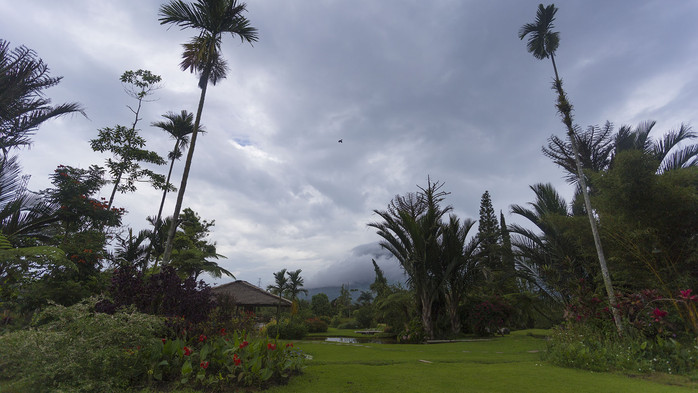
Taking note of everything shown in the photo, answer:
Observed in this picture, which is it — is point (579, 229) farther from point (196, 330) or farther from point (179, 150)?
point (179, 150)

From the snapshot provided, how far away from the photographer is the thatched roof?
77.2ft

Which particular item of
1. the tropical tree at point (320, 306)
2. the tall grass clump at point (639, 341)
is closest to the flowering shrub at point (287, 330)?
the tall grass clump at point (639, 341)

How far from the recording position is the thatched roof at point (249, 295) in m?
23.5

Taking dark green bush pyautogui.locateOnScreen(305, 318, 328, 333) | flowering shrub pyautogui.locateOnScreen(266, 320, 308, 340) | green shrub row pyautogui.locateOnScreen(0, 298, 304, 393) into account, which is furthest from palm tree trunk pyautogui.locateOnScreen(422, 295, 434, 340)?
dark green bush pyautogui.locateOnScreen(305, 318, 328, 333)

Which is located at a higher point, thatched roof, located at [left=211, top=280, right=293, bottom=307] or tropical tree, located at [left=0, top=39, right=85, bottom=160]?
tropical tree, located at [left=0, top=39, right=85, bottom=160]

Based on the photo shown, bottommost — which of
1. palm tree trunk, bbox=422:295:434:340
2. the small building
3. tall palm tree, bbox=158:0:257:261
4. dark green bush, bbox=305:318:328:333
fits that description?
dark green bush, bbox=305:318:328:333

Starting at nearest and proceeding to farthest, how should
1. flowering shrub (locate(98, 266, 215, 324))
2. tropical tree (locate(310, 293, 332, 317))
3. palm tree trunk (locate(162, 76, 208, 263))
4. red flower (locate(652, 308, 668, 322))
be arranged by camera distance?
flowering shrub (locate(98, 266, 215, 324)), red flower (locate(652, 308, 668, 322)), palm tree trunk (locate(162, 76, 208, 263)), tropical tree (locate(310, 293, 332, 317))

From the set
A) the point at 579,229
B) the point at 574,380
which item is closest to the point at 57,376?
the point at 574,380

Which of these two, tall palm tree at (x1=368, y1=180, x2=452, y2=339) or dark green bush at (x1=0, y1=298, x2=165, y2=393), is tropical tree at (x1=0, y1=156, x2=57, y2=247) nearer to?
dark green bush at (x1=0, y1=298, x2=165, y2=393)

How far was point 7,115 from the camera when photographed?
24.8 ft

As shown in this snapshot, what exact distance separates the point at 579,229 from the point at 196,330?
11.2m

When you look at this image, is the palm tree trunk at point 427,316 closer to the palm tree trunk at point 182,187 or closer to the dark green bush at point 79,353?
the palm tree trunk at point 182,187

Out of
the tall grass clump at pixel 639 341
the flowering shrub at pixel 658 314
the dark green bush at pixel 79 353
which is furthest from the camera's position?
the flowering shrub at pixel 658 314

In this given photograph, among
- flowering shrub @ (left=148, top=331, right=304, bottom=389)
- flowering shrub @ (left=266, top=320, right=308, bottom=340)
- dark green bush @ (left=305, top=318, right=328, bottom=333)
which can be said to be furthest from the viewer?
dark green bush @ (left=305, top=318, right=328, bottom=333)
